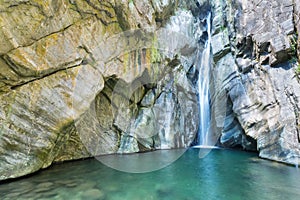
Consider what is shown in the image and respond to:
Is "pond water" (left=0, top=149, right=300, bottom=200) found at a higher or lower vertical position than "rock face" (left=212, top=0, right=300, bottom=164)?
lower

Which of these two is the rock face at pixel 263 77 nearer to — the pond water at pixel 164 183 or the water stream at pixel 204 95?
A: the water stream at pixel 204 95

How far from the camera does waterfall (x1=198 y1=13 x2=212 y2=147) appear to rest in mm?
16634

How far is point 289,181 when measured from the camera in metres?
6.48

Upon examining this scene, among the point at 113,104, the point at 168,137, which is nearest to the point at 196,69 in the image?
the point at 168,137

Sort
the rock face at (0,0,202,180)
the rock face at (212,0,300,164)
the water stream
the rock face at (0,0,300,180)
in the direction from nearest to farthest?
the rock face at (0,0,202,180) → the rock face at (0,0,300,180) → the rock face at (212,0,300,164) → the water stream

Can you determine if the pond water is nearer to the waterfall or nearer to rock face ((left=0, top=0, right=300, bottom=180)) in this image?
rock face ((left=0, top=0, right=300, bottom=180))

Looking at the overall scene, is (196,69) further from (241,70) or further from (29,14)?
(29,14)

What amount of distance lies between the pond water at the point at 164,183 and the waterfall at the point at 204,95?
767 centimetres

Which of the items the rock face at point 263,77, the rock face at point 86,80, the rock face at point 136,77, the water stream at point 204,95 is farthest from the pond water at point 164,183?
the water stream at point 204,95

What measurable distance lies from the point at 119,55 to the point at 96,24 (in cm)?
193

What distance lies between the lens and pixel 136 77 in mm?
11297

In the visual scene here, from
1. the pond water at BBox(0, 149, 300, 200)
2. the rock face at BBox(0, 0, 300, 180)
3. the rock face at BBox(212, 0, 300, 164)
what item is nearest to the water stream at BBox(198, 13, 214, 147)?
the rock face at BBox(0, 0, 300, 180)

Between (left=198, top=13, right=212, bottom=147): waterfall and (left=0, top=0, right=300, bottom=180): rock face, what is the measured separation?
567 mm

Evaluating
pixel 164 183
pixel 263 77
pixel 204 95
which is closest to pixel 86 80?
pixel 164 183
